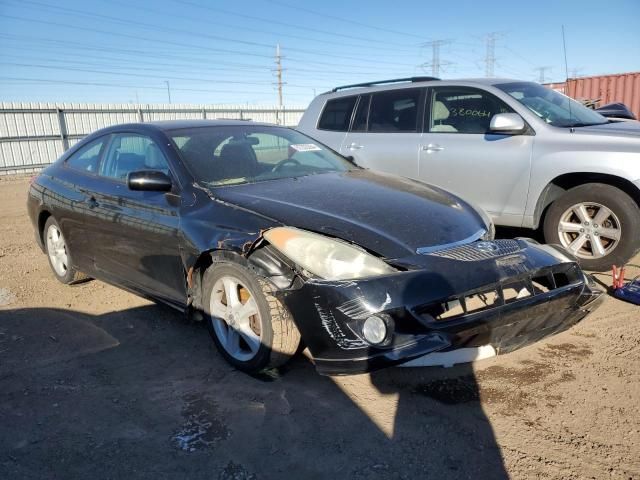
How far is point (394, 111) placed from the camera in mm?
5785

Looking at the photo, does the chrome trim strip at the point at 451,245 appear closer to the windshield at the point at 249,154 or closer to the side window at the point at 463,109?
the windshield at the point at 249,154

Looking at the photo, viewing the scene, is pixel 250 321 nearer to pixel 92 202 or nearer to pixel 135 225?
pixel 135 225

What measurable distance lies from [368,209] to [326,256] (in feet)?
1.93

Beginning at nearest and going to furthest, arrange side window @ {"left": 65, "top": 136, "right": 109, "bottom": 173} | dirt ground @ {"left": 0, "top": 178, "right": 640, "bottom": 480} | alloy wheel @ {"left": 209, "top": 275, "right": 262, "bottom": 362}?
dirt ground @ {"left": 0, "top": 178, "right": 640, "bottom": 480} → alloy wheel @ {"left": 209, "top": 275, "right": 262, "bottom": 362} → side window @ {"left": 65, "top": 136, "right": 109, "bottom": 173}

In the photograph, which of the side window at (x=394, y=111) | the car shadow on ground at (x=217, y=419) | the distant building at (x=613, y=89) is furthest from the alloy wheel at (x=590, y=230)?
the distant building at (x=613, y=89)

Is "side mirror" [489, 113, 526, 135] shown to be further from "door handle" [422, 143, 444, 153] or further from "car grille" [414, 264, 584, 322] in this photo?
"car grille" [414, 264, 584, 322]

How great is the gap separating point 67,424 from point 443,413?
191 cm

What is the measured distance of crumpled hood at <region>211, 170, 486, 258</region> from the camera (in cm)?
271

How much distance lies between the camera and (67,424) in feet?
8.46

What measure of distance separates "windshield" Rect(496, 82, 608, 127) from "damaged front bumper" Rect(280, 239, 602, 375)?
2.65 meters

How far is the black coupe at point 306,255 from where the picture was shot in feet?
7.91

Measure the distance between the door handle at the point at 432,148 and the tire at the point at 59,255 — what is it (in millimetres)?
3615

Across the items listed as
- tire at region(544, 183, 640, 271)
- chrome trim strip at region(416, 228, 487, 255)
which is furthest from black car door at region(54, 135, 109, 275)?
tire at region(544, 183, 640, 271)

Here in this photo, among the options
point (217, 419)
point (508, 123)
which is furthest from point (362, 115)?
point (217, 419)
